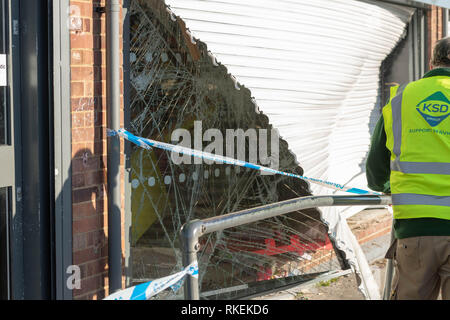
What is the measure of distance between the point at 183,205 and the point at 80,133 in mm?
1235

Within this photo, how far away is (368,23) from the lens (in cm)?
624

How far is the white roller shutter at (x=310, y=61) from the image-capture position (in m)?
4.32

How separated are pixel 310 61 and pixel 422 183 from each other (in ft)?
7.07

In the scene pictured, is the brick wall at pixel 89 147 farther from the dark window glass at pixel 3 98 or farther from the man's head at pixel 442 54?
the man's head at pixel 442 54

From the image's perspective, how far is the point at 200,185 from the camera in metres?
4.80

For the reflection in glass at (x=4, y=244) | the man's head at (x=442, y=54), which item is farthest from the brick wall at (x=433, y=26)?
the reflection in glass at (x=4, y=244)

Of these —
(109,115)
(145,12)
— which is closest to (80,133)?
(109,115)

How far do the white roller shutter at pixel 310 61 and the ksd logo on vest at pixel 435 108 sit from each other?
1.47 metres

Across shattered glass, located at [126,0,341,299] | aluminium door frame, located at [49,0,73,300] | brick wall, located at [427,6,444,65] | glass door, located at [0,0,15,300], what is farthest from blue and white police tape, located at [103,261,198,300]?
brick wall, located at [427,6,444,65]
